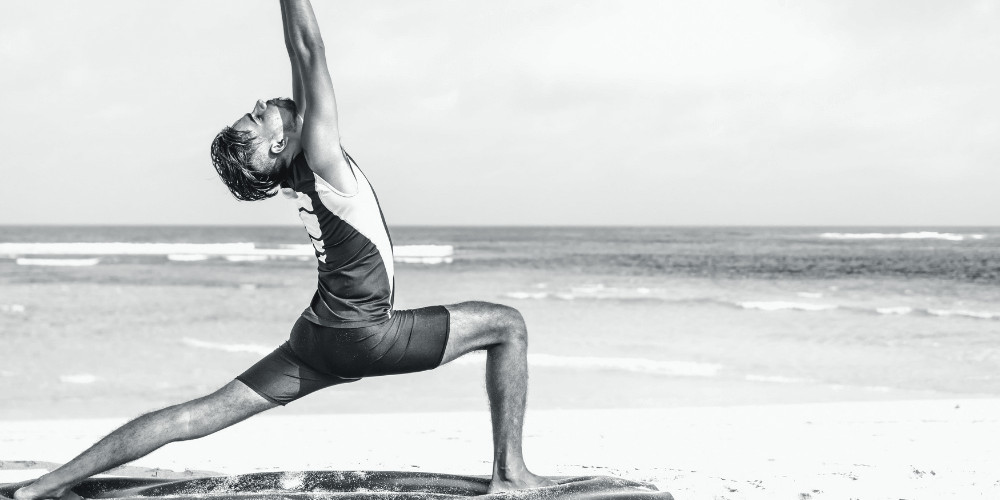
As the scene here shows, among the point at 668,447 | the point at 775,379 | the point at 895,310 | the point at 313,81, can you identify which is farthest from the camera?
the point at 895,310

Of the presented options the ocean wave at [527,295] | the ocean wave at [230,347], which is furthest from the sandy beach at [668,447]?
the ocean wave at [527,295]

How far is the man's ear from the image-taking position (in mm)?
3135

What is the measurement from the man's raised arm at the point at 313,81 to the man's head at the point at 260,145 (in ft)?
0.69

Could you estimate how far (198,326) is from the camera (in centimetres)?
1258

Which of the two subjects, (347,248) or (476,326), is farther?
(476,326)

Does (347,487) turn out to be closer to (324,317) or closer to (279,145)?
(324,317)

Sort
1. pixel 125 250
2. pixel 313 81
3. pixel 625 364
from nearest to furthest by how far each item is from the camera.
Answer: pixel 313 81, pixel 625 364, pixel 125 250

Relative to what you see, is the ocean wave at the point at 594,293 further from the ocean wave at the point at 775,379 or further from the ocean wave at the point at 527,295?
the ocean wave at the point at 775,379

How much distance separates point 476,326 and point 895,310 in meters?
14.7

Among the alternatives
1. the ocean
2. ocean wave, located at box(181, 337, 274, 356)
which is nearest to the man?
the ocean

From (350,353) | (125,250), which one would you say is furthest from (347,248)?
(125,250)

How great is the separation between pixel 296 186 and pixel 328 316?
1.54ft

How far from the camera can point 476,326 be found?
3.32 m

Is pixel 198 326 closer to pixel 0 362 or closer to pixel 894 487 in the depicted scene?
pixel 0 362
